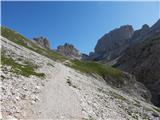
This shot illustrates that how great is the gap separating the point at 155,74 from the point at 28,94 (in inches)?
6315

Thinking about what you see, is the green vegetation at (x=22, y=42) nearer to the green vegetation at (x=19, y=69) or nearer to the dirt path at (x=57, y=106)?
the green vegetation at (x=19, y=69)

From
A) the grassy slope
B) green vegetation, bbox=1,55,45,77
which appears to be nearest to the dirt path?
green vegetation, bbox=1,55,45,77

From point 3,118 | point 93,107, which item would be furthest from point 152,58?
point 3,118

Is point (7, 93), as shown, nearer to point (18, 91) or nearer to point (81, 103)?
point (18, 91)

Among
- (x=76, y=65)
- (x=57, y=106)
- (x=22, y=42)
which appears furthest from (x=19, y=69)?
(x=22, y=42)

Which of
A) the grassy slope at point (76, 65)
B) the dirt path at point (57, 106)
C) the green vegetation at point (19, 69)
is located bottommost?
the dirt path at point (57, 106)

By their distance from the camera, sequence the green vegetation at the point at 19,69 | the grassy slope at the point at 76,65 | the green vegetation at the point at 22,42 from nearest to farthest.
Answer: the green vegetation at the point at 19,69 → the grassy slope at the point at 76,65 → the green vegetation at the point at 22,42

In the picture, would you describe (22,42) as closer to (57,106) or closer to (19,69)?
(19,69)

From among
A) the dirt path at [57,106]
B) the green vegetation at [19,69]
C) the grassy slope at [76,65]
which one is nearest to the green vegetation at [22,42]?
the grassy slope at [76,65]

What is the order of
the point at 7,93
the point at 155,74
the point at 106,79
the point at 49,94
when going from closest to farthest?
the point at 7,93
the point at 49,94
the point at 106,79
the point at 155,74

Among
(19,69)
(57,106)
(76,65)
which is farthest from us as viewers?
(76,65)

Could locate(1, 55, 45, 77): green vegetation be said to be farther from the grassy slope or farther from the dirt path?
the grassy slope

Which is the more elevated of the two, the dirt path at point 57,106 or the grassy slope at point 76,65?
the grassy slope at point 76,65

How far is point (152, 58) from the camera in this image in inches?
7569
